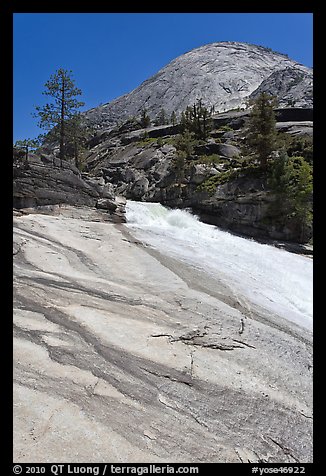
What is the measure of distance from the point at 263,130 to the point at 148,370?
105 ft

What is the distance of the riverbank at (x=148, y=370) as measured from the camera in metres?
5.84

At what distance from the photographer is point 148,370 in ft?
25.4

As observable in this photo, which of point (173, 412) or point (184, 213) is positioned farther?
point (184, 213)

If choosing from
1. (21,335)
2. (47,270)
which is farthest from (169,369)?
(47,270)

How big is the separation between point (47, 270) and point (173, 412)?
798 centimetres

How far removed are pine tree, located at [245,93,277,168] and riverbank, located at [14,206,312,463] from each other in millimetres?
24175

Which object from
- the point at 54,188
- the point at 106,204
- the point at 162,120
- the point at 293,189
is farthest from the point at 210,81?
the point at 54,188

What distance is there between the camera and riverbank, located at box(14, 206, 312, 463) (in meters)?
5.84

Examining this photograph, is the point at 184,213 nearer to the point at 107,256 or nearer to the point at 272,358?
the point at 107,256

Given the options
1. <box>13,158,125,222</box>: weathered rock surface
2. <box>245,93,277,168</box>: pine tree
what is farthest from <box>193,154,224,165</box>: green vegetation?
<box>13,158,125,222</box>: weathered rock surface

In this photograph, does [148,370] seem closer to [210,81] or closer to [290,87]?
[290,87]

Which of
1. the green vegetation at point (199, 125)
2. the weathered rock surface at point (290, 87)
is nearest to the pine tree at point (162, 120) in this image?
the green vegetation at point (199, 125)
